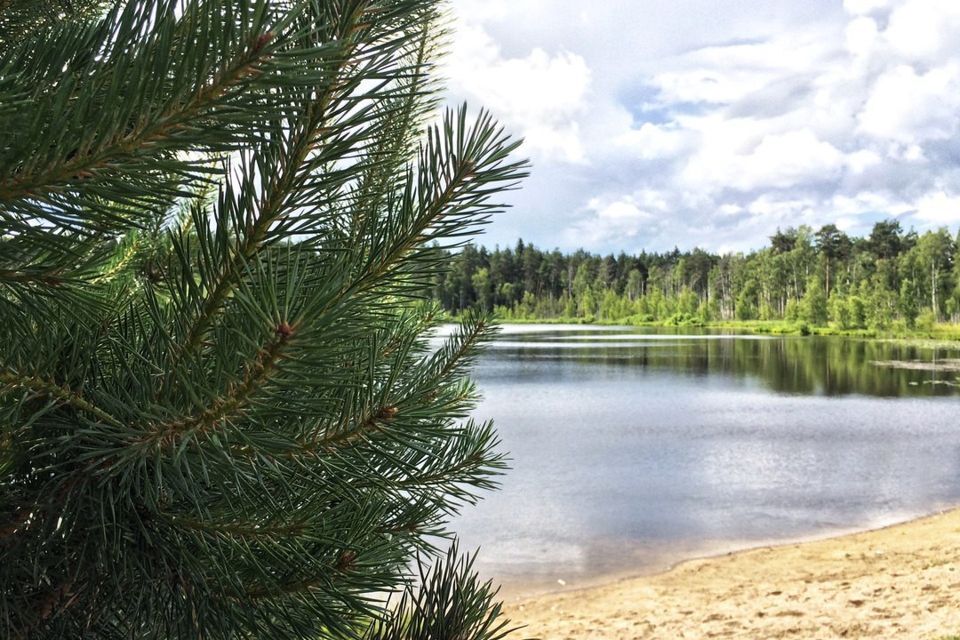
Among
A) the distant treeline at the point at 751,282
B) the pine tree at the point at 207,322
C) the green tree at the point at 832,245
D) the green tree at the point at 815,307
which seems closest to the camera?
the pine tree at the point at 207,322

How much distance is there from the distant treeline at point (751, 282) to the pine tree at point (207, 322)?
34.9 m

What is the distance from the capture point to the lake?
12.2 m

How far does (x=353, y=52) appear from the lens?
714mm

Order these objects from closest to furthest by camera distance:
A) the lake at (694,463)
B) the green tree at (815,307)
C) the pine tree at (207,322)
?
the pine tree at (207,322) < the lake at (694,463) < the green tree at (815,307)

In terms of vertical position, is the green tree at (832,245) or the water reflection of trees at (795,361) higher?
the green tree at (832,245)

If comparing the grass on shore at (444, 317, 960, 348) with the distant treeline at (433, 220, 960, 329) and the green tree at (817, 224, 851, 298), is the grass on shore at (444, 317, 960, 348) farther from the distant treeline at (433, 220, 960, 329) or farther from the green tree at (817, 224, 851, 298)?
the green tree at (817, 224, 851, 298)

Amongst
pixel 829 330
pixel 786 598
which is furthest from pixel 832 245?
pixel 786 598

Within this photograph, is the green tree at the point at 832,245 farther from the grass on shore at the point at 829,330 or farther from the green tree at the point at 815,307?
the green tree at the point at 815,307

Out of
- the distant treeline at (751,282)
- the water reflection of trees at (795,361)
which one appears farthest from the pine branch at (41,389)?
the distant treeline at (751,282)

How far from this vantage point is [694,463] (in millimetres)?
17438

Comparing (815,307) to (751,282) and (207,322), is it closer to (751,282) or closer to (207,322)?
(751,282)

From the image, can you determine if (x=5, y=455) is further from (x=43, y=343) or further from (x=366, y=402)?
(x=366, y=402)

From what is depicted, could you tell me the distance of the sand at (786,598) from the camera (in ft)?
25.2

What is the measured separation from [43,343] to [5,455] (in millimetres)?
167
